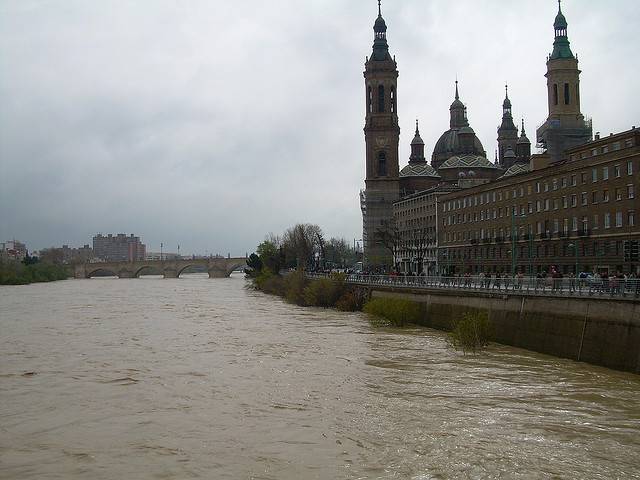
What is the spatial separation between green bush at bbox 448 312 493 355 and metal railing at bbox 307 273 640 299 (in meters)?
1.99

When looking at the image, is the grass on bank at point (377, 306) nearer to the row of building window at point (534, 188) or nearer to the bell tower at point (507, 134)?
the row of building window at point (534, 188)

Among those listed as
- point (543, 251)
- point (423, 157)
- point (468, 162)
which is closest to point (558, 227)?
point (543, 251)

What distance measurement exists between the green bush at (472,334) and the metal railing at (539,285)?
78.3 inches

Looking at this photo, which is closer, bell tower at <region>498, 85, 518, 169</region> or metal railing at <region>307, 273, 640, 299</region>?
metal railing at <region>307, 273, 640, 299</region>

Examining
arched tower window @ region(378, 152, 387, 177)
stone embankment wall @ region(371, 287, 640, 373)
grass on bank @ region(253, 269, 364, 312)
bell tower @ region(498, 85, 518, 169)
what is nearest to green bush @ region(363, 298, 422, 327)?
stone embankment wall @ region(371, 287, 640, 373)

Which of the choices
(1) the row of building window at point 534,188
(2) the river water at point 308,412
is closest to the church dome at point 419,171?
(1) the row of building window at point 534,188

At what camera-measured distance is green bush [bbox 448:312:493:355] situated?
33.6m

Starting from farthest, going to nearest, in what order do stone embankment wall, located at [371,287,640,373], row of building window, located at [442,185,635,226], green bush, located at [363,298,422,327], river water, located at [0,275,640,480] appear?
row of building window, located at [442,185,635,226] < green bush, located at [363,298,422,327] < stone embankment wall, located at [371,287,640,373] < river water, located at [0,275,640,480]

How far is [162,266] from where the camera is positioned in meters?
176

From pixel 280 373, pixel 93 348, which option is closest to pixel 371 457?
pixel 280 373

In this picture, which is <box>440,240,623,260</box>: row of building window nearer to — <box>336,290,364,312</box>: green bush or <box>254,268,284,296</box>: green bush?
<box>336,290,364,312</box>: green bush

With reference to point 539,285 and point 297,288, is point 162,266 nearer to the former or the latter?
point 297,288

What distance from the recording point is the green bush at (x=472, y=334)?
110ft

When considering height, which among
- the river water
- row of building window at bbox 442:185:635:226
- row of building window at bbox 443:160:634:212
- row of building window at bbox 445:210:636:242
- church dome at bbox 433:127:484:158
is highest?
church dome at bbox 433:127:484:158
